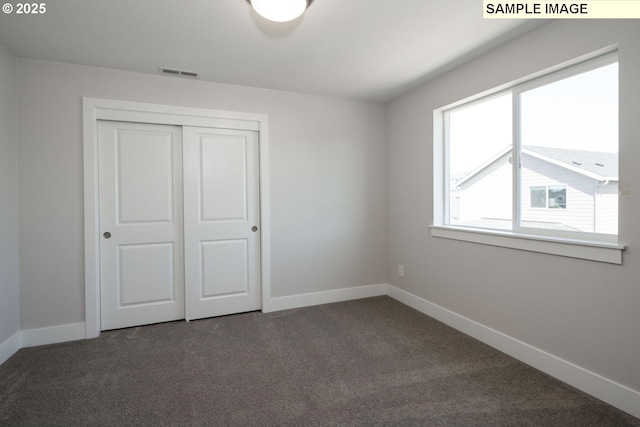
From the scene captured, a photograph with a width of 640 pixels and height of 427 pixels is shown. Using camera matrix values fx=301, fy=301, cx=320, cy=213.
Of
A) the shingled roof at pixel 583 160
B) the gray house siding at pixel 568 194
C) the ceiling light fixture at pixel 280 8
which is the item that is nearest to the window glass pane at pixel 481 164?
the gray house siding at pixel 568 194

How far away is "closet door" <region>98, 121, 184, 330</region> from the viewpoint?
113 inches

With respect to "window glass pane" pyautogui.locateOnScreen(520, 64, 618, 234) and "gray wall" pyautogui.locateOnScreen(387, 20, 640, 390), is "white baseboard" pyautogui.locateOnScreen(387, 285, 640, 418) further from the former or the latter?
"window glass pane" pyautogui.locateOnScreen(520, 64, 618, 234)

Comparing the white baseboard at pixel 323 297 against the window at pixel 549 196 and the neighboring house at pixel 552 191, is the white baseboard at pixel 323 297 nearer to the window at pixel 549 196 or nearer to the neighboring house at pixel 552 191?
the neighboring house at pixel 552 191

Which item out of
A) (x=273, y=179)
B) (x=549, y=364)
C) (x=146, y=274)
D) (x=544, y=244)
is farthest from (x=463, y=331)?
(x=146, y=274)

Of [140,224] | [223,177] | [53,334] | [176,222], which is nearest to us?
[53,334]

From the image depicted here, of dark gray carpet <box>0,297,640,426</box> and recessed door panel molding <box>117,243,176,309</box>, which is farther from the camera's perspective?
recessed door panel molding <box>117,243,176,309</box>

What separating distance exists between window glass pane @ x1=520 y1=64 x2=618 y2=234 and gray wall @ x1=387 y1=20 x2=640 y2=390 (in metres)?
0.14

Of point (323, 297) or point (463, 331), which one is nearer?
point (463, 331)

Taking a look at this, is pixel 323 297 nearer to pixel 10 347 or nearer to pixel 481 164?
pixel 481 164

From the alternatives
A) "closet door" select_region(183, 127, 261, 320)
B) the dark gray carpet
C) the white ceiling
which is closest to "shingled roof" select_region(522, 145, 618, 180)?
the white ceiling

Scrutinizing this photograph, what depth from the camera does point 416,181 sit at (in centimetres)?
339

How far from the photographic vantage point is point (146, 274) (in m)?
2.99

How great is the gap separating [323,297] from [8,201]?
9.89 feet

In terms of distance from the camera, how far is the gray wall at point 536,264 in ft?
5.68
